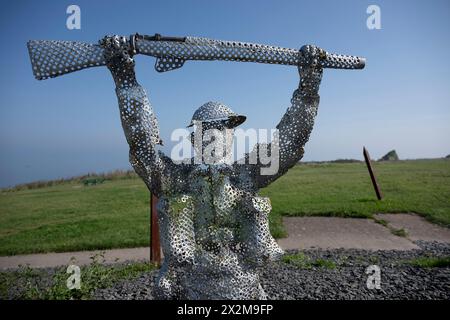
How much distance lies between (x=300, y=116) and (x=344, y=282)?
3.44 metres

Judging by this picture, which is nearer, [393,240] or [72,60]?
[72,60]

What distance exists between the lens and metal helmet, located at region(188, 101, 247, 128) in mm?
Result: 3406

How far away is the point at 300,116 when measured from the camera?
10.9 ft

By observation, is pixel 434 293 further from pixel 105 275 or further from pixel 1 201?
pixel 1 201

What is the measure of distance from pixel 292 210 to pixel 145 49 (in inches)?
351

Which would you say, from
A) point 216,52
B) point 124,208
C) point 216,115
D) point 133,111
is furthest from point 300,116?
point 124,208

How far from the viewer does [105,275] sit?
6.12m

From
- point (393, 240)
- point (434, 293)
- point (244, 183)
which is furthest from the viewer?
point (393, 240)

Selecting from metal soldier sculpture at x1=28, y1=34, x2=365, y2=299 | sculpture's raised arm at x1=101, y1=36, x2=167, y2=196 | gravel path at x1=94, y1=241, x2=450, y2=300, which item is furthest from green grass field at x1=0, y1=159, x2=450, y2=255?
sculpture's raised arm at x1=101, y1=36, x2=167, y2=196

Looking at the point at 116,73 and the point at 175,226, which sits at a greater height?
the point at 116,73

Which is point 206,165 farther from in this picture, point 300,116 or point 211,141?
point 300,116

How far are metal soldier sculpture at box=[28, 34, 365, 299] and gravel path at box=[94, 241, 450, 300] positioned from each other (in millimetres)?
2351
